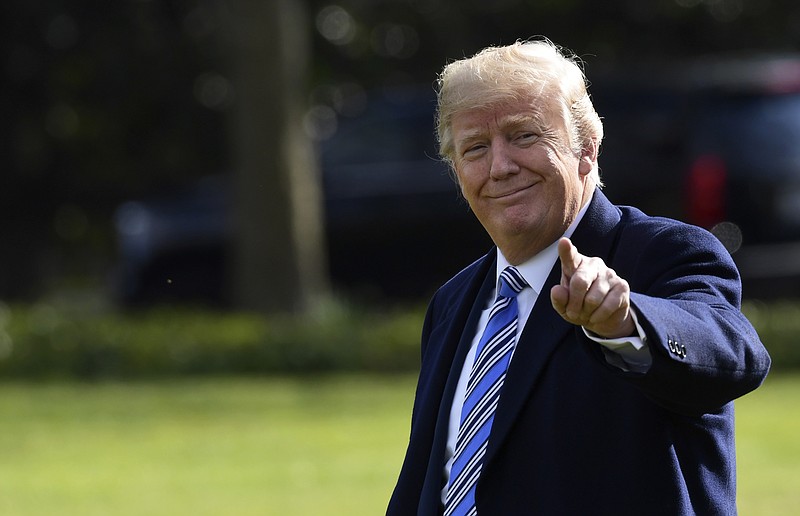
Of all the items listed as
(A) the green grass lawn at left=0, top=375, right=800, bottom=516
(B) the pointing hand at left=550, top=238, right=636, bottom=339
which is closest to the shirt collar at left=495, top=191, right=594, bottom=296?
(B) the pointing hand at left=550, top=238, right=636, bottom=339

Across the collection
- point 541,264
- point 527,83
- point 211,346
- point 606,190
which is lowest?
point 541,264

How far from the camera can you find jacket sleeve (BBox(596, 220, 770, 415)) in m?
2.55

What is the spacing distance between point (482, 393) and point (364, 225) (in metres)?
10.5

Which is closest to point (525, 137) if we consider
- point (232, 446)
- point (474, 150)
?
point (474, 150)

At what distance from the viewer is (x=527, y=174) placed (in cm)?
304

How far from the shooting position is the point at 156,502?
24.3ft

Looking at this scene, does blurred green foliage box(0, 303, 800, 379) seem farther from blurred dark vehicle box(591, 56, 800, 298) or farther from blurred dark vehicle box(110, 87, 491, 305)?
blurred dark vehicle box(110, 87, 491, 305)

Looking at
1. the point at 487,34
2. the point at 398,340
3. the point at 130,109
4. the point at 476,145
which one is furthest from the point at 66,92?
the point at 476,145

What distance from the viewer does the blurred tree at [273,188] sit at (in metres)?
13.3

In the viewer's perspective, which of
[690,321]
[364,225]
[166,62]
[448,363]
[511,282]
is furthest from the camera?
[166,62]

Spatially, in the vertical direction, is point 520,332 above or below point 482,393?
above

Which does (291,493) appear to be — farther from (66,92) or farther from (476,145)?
(66,92)

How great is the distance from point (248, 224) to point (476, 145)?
33.8ft

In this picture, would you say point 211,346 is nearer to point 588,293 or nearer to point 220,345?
point 220,345
